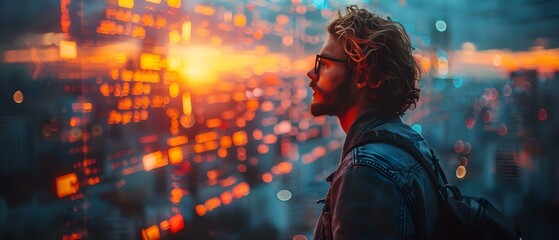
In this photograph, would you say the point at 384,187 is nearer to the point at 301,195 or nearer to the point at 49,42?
the point at 49,42

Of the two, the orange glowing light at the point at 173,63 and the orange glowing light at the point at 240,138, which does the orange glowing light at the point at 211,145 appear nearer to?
the orange glowing light at the point at 240,138

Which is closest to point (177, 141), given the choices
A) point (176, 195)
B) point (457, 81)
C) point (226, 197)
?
point (176, 195)

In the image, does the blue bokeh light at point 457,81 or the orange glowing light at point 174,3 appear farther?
the blue bokeh light at point 457,81

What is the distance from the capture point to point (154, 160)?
2576 millimetres

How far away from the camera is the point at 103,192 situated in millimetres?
2383

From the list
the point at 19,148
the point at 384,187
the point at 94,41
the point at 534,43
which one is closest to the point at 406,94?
the point at 384,187

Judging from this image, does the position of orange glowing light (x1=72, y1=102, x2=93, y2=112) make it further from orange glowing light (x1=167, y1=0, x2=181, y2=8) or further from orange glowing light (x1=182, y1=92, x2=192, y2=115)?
orange glowing light (x1=167, y1=0, x2=181, y2=8)

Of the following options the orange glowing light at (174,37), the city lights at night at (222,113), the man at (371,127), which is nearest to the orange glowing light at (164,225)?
the city lights at night at (222,113)

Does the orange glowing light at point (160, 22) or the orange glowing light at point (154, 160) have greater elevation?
the orange glowing light at point (160, 22)

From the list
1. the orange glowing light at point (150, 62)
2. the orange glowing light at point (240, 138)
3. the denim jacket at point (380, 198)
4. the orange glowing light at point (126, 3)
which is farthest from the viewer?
the orange glowing light at point (240, 138)

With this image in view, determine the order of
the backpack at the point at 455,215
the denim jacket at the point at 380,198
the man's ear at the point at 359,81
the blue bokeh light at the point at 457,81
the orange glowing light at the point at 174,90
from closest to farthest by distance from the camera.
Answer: the denim jacket at the point at 380,198 < the backpack at the point at 455,215 < the man's ear at the point at 359,81 < the orange glowing light at the point at 174,90 < the blue bokeh light at the point at 457,81

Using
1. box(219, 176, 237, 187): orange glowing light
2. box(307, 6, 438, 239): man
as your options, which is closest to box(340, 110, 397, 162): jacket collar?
box(307, 6, 438, 239): man

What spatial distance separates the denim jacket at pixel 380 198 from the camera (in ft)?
2.67

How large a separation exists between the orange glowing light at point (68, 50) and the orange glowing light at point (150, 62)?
1.29ft
